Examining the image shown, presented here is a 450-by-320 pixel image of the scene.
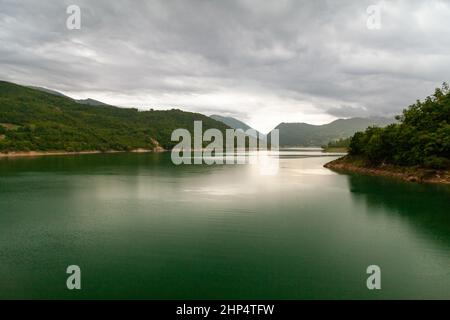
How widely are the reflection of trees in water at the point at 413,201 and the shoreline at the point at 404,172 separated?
2992mm

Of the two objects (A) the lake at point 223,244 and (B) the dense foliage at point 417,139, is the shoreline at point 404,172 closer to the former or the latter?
(B) the dense foliage at point 417,139

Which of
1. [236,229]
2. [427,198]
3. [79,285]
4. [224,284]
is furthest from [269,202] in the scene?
[79,285]

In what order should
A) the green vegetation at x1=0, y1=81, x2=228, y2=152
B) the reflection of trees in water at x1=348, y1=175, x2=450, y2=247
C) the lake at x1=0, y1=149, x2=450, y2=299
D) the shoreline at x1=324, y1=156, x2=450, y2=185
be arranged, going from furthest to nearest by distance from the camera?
the green vegetation at x1=0, y1=81, x2=228, y2=152, the shoreline at x1=324, y1=156, x2=450, y2=185, the reflection of trees in water at x1=348, y1=175, x2=450, y2=247, the lake at x1=0, y1=149, x2=450, y2=299

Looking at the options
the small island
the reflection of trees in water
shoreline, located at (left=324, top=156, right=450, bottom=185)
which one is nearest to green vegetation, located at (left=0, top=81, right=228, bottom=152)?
shoreline, located at (left=324, top=156, right=450, bottom=185)

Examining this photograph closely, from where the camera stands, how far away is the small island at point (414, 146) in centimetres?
5247

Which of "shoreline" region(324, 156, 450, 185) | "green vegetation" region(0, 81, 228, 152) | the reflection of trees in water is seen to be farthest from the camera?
"green vegetation" region(0, 81, 228, 152)

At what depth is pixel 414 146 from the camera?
2227 inches

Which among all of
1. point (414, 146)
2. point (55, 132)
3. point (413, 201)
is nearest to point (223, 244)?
point (413, 201)

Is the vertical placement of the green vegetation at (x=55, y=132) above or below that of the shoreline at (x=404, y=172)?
above

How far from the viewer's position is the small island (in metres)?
52.5

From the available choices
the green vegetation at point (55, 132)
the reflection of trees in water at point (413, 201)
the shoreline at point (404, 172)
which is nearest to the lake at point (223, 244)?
the reflection of trees in water at point (413, 201)

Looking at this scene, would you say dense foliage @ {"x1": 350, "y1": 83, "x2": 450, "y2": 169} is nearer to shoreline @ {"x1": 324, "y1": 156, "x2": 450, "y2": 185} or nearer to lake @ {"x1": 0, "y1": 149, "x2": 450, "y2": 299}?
shoreline @ {"x1": 324, "y1": 156, "x2": 450, "y2": 185}

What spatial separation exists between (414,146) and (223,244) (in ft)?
153
